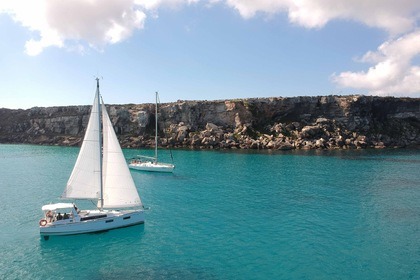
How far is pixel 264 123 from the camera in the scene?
5566 inches

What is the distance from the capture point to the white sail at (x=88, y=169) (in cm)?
3497

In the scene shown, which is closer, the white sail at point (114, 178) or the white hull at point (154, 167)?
the white sail at point (114, 178)

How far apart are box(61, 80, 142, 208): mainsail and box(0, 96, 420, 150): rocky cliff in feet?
298

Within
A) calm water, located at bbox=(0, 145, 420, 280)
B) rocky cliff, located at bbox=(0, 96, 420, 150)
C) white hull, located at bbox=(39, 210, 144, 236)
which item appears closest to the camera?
calm water, located at bbox=(0, 145, 420, 280)

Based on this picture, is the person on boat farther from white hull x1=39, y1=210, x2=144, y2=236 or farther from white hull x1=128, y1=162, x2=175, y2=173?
white hull x1=128, y1=162, x2=175, y2=173

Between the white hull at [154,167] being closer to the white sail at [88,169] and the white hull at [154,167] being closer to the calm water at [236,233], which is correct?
the calm water at [236,233]

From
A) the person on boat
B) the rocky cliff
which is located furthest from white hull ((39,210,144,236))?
the rocky cliff

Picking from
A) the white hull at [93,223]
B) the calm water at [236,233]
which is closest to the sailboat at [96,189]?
the white hull at [93,223]

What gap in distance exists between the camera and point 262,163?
88.7m

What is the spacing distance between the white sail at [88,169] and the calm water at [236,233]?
4.87m

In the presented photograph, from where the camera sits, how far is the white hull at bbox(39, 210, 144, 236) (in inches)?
1325

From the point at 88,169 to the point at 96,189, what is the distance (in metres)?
2.56

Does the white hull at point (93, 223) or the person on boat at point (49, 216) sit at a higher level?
the person on boat at point (49, 216)

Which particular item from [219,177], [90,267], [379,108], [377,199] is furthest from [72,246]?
[379,108]
